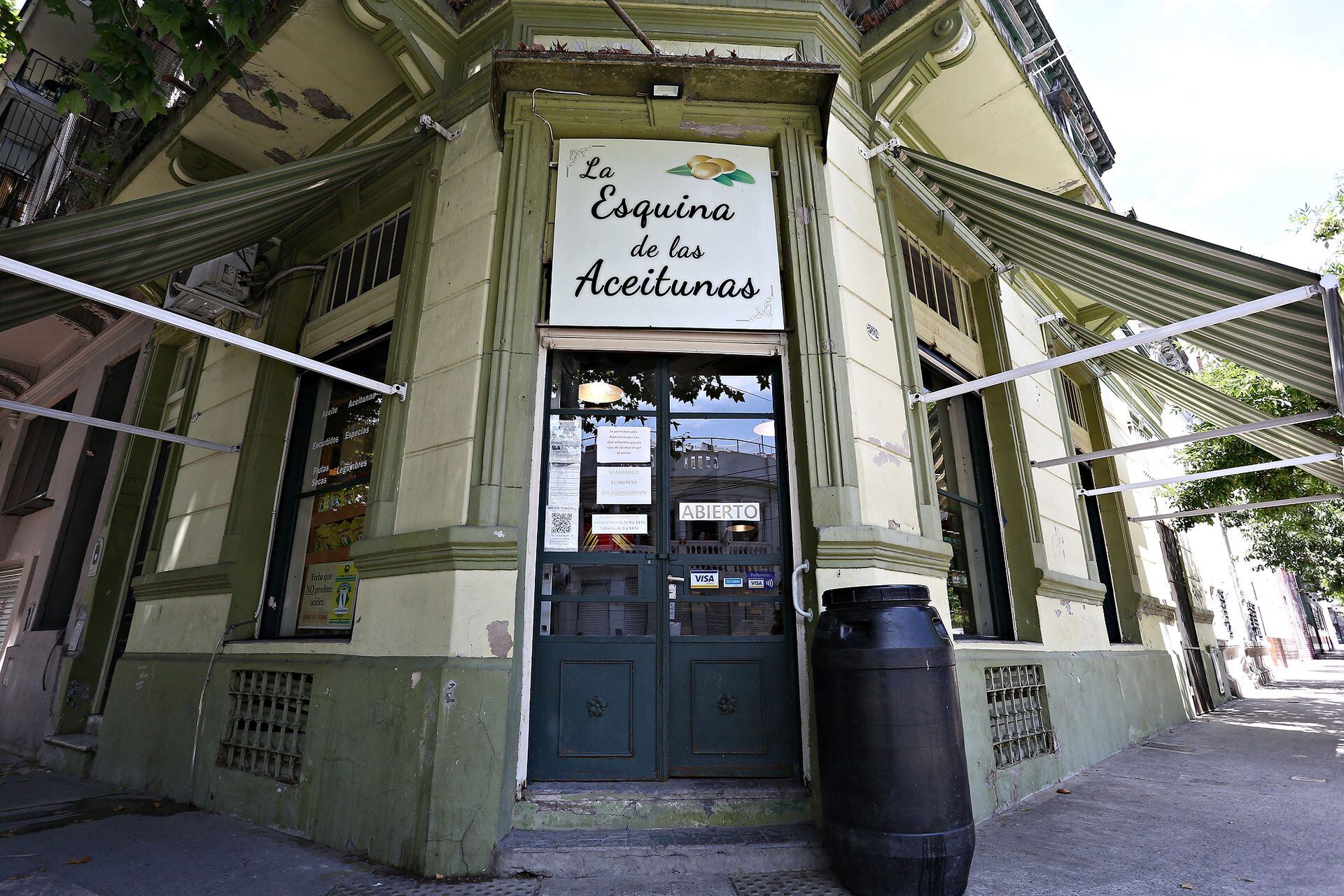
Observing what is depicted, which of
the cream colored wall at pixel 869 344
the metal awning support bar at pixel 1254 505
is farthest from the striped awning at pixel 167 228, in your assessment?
Answer: the metal awning support bar at pixel 1254 505

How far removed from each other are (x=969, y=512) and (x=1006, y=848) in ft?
10.6

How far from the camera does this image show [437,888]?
3.21 metres

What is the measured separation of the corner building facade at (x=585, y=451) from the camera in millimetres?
3930

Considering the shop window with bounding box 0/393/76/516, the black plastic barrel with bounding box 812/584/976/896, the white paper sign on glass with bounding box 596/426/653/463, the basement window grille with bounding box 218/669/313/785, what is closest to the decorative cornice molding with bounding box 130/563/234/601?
the basement window grille with bounding box 218/669/313/785

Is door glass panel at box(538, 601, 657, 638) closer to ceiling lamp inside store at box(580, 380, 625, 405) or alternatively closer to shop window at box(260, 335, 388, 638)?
ceiling lamp inside store at box(580, 380, 625, 405)

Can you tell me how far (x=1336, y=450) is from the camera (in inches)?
216

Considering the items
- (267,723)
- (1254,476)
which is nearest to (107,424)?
(267,723)

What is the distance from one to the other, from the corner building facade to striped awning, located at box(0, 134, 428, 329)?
0.67 metres

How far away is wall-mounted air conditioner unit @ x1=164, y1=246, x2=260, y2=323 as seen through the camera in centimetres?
615

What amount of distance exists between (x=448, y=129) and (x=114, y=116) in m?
6.67

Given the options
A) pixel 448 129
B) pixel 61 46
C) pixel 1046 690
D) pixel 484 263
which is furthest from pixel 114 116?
pixel 1046 690

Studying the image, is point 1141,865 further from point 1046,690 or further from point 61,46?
point 61,46

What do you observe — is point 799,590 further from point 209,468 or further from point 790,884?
point 209,468

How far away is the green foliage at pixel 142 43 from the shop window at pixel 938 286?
17.5 ft
